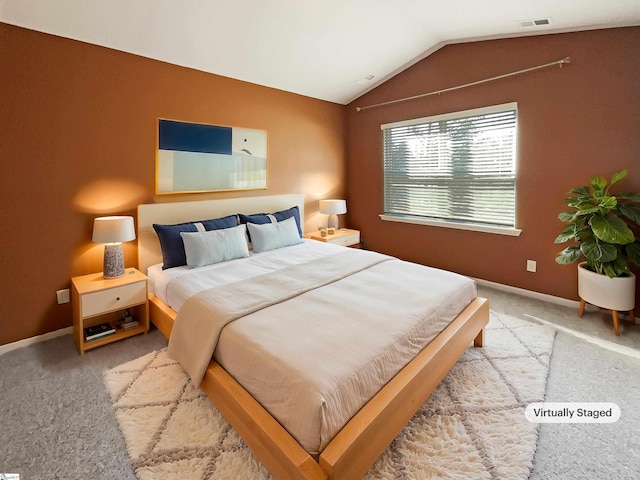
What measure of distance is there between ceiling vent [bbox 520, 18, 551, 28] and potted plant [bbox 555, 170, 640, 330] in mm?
1421

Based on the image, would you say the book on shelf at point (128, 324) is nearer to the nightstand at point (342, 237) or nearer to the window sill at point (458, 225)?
the nightstand at point (342, 237)

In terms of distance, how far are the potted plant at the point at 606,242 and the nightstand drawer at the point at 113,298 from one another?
3.55m

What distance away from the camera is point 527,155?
11.0 ft

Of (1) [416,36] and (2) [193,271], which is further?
(1) [416,36]

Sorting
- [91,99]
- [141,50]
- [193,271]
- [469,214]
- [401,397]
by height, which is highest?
[141,50]

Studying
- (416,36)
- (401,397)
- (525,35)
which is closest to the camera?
(401,397)

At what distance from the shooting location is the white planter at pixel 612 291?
265cm

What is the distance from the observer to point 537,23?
2.95m

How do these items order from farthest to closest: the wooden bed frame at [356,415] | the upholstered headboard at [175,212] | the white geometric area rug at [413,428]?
the upholstered headboard at [175,212] < the white geometric area rug at [413,428] < the wooden bed frame at [356,415]

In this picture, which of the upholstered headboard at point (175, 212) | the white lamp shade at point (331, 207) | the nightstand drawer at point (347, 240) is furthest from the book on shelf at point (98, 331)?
the white lamp shade at point (331, 207)

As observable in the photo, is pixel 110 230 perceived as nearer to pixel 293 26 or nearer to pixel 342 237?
pixel 293 26

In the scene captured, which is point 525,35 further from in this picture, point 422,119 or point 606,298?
point 606,298

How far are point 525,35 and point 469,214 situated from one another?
182cm

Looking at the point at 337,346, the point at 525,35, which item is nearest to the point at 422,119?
the point at 525,35
